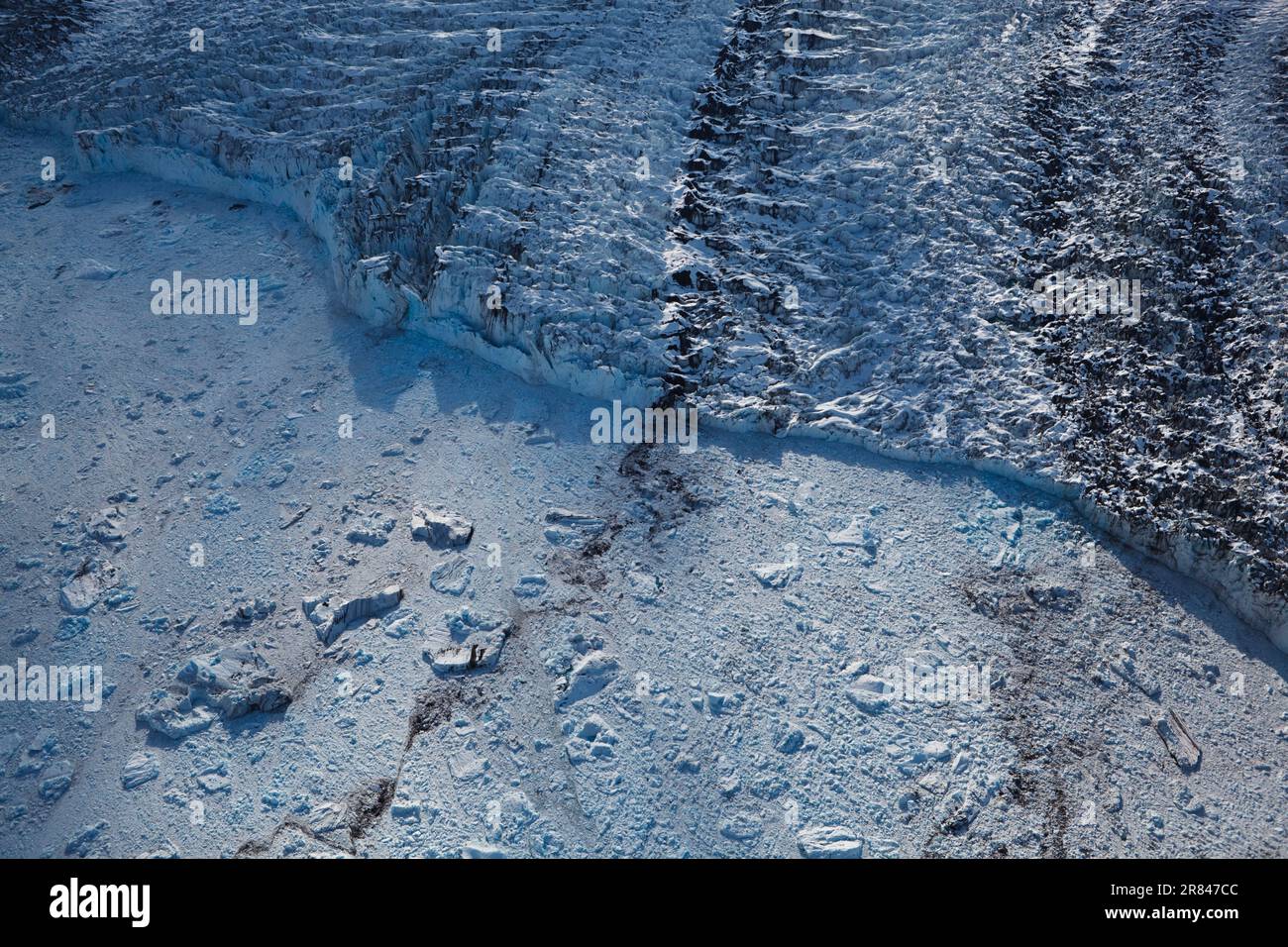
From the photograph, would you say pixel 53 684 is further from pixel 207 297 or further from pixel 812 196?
pixel 812 196

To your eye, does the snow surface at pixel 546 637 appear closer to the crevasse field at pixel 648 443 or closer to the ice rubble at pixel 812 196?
the crevasse field at pixel 648 443

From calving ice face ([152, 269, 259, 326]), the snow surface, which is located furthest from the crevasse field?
calving ice face ([152, 269, 259, 326])

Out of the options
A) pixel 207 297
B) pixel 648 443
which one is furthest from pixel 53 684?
pixel 648 443

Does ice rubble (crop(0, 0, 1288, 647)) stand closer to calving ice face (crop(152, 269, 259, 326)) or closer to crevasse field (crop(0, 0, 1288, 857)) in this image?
crevasse field (crop(0, 0, 1288, 857))

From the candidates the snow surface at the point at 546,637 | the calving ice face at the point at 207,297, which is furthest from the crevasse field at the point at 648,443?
the calving ice face at the point at 207,297

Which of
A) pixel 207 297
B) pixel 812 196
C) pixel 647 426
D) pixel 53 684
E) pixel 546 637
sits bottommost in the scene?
pixel 53 684
